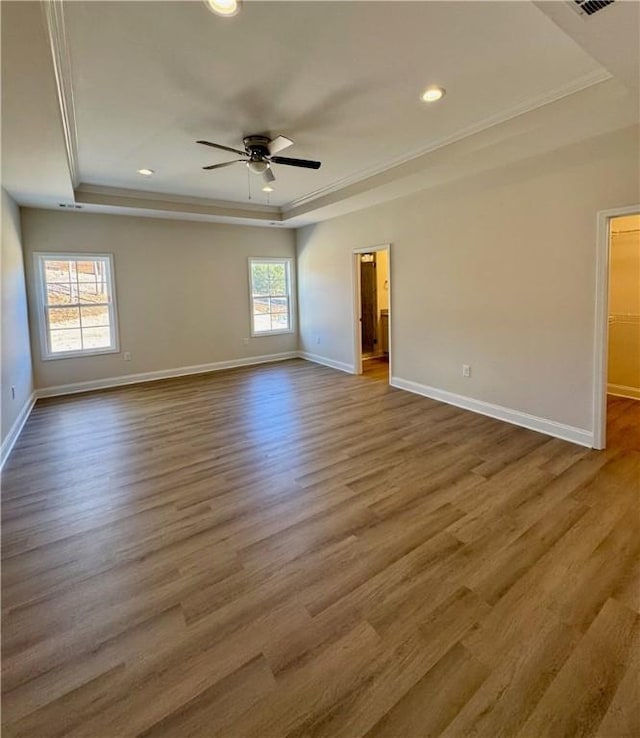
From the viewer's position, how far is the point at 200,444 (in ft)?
12.8

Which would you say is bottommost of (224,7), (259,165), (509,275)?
(509,275)

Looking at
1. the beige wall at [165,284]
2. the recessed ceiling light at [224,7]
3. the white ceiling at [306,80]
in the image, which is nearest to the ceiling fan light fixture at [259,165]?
the white ceiling at [306,80]

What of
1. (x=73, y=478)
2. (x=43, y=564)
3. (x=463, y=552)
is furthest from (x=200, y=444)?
(x=463, y=552)

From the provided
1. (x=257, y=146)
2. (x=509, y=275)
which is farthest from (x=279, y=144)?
(x=509, y=275)

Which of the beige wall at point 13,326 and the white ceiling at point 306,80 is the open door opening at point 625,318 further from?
the beige wall at point 13,326

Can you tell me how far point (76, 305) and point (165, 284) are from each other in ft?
4.45

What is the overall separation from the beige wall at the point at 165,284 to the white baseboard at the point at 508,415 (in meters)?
3.64

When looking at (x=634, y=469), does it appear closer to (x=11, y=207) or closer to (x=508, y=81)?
(x=508, y=81)

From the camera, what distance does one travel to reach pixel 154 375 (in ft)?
21.8

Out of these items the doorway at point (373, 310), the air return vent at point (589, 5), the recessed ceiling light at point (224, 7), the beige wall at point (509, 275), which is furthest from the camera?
the doorway at point (373, 310)

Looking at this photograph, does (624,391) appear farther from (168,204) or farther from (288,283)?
(168,204)

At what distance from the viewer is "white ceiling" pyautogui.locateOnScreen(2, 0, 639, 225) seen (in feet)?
6.68

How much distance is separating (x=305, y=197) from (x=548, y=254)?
3.69 m

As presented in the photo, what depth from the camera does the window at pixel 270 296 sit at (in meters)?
7.59
